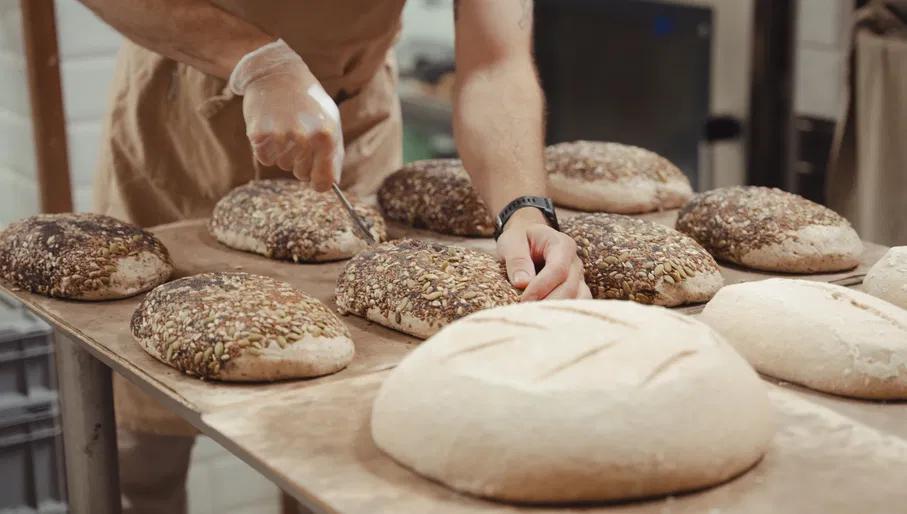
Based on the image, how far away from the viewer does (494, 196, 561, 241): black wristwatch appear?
85.4 inches

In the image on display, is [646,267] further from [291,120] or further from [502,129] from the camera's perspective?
[291,120]

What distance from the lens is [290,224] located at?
228cm

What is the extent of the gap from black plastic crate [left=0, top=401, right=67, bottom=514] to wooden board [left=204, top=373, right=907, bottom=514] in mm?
1532

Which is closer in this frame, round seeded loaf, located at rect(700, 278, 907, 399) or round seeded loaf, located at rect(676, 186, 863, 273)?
round seeded loaf, located at rect(700, 278, 907, 399)

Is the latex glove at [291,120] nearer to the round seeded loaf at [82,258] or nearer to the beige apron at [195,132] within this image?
the round seeded loaf at [82,258]

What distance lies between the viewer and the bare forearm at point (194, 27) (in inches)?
85.0

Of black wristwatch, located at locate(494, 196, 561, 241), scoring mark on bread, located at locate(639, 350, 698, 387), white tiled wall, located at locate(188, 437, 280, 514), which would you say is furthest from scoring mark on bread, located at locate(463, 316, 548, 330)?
white tiled wall, located at locate(188, 437, 280, 514)

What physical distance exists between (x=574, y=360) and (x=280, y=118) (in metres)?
0.85

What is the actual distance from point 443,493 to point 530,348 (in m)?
0.19

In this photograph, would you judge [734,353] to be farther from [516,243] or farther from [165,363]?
[165,363]

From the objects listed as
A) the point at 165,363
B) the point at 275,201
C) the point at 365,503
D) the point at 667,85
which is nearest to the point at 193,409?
the point at 165,363

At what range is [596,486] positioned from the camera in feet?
4.05

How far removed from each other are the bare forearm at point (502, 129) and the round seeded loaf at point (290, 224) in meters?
0.25

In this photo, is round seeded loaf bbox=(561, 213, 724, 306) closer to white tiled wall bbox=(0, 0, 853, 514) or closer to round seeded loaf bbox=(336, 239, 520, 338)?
round seeded loaf bbox=(336, 239, 520, 338)
